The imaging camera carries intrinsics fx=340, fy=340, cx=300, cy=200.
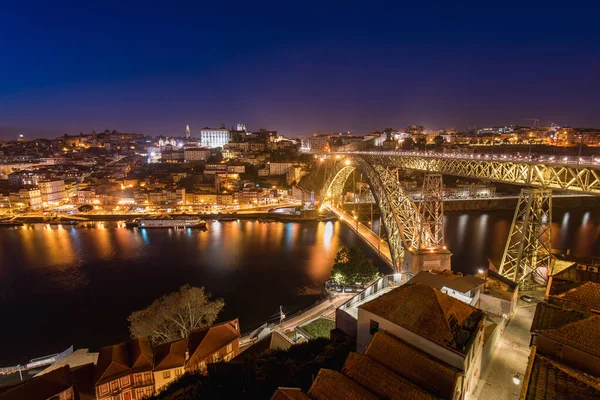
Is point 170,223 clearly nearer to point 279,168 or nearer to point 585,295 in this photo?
point 279,168

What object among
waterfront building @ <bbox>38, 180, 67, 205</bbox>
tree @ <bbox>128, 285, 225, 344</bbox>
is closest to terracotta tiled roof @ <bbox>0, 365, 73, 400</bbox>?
tree @ <bbox>128, 285, 225, 344</bbox>

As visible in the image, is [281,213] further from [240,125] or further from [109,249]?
[240,125]

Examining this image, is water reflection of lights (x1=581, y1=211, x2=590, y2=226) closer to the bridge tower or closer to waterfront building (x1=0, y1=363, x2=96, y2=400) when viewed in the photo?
the bridge tower

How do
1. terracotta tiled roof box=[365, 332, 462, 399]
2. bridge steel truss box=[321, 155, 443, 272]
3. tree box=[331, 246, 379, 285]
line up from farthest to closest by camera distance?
tree box=[331, 246, 379, 285], bridge steel truss box=[321, 155, 443, 272], terracotta tiled roof box=[365, 332, 462, 399]

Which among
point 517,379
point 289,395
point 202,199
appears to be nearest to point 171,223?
point 202,199

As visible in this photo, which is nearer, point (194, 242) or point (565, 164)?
point (565, 164)

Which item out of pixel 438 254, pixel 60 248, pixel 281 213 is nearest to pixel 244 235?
pixel 281 213

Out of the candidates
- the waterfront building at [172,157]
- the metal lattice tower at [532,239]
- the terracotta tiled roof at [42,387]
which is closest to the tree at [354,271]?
the metal lattice tower at [532,239]
